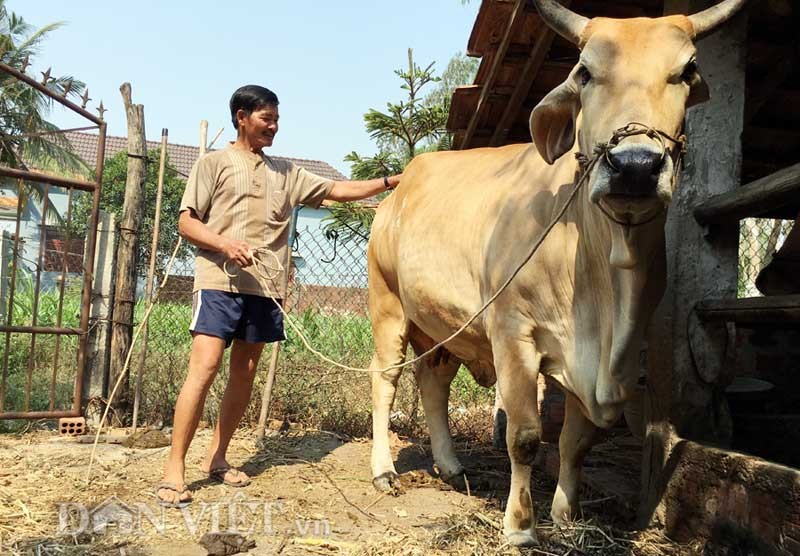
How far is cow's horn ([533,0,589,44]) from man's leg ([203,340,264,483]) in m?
2.55

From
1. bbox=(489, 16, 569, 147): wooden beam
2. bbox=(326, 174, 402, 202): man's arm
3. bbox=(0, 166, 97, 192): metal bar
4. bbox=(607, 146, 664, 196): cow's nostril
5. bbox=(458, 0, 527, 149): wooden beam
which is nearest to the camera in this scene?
bbox=(607, 146, 664, 196): cow's nostril

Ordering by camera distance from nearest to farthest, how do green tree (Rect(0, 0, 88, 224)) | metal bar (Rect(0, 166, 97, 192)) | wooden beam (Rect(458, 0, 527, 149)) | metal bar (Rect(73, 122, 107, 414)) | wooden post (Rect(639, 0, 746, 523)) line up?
wooden post (Rect(639, 0, 746, 523)) < wooden beam (Rect(458, 0, 527, 149)) < metal bar (Rect(0, 166, 97, 192)) < metal bar (Rect(73, 122, 107, 414)) < green tree (Rect(0, 0, 88, 224))

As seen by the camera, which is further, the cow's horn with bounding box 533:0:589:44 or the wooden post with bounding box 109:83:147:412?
the wooden post with bounding box 109:83:147:412

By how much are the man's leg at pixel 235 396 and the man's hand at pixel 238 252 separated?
0.64 meters

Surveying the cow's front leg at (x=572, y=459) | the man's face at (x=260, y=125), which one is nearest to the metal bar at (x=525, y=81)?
the man's face at (x=260, y=125)

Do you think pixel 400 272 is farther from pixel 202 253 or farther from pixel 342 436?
pixel 342 436

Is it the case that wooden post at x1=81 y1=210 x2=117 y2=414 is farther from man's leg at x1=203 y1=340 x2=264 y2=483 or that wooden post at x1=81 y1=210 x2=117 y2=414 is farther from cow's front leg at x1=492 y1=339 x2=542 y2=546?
cow's front leg at x1=492 y1=339 x2=542 y2=546

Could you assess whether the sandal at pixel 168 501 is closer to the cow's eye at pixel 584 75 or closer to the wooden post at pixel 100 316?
the wooden post at pixel 100 316

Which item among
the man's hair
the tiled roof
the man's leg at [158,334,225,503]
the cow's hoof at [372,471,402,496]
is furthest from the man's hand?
the tiled roof

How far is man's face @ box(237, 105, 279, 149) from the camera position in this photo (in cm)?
448

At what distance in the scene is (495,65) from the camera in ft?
15.0

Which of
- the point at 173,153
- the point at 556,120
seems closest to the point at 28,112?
the point at 173,153

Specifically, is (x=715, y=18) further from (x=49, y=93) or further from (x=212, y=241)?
(x=49, y=93)

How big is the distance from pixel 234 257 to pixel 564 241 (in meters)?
1.81
